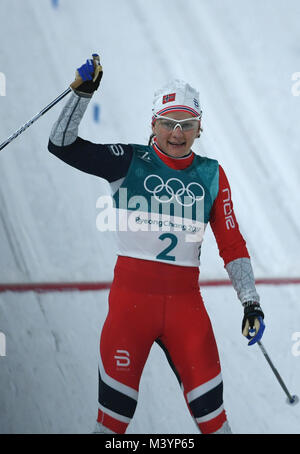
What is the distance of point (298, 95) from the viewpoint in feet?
21.8

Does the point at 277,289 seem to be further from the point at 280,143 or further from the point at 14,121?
the point at 14,121

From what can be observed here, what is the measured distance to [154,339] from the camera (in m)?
2.22

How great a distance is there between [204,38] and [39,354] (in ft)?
16.1

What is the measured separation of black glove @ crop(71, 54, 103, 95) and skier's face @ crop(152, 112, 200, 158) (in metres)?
0.31

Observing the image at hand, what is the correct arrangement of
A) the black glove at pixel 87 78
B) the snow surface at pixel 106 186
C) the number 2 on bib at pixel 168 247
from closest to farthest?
the black glove at pixel 87 78
the number 2 on bib at pixel 168 247
the snow surface at pixel 106 186

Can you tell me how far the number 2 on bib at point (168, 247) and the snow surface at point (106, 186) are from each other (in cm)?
98

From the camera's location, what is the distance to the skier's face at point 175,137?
90.4 inches

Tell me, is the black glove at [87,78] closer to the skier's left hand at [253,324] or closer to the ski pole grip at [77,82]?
the ski pole grip at [77,82]

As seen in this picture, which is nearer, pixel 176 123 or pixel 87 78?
pixel 87 78

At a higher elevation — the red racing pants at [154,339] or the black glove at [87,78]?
the black glove at [87,78]

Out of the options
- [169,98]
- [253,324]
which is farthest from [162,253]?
[169,98]

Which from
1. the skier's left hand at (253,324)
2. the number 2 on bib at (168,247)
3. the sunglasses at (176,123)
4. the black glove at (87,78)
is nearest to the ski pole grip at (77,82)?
the black glove at (87,78)

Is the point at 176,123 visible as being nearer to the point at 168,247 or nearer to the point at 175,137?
the point at 175,137

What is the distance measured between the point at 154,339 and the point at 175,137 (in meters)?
0.70
